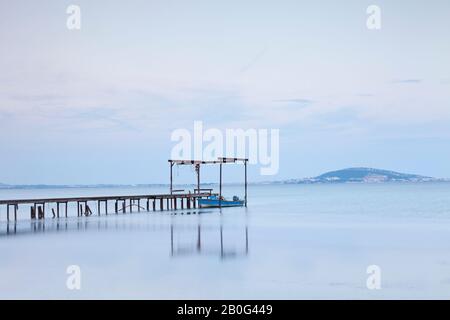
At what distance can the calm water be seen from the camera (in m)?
18.4

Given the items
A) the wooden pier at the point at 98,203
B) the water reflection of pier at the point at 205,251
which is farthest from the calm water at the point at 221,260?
the wooden pier at the point at 98,203

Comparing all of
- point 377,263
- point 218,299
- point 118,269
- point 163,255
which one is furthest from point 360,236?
point 218,299

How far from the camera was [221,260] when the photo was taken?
24031 mm

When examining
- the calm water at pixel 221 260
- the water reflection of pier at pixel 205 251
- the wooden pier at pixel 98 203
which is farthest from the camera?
the wooden pier at pixel 98 203

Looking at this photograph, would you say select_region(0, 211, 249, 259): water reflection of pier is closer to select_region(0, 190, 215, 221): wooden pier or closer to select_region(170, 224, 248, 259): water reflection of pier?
select_region(170, 224, 248, 259): water reflection of pier

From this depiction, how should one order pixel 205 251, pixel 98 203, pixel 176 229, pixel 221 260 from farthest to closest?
pixel 98 203, pixel 176 229, pixel 205 251, pixel 221 260

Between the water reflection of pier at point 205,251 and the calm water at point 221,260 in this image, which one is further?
the water reflection of pier at point 205,251

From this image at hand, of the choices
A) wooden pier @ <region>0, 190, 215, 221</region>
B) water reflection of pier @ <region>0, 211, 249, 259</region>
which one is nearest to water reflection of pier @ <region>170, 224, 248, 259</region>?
water reflection of pier @ <region>0, 211, 249, 259</region>

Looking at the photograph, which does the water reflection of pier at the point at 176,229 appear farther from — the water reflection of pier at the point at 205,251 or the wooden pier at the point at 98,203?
the wooden pier at the point at 98,203

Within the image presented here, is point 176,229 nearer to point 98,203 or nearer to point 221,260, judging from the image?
point 221,260

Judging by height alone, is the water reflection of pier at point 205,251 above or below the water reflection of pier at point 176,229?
above

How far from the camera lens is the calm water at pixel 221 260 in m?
18.4

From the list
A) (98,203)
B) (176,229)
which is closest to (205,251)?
Result: (176,229)
